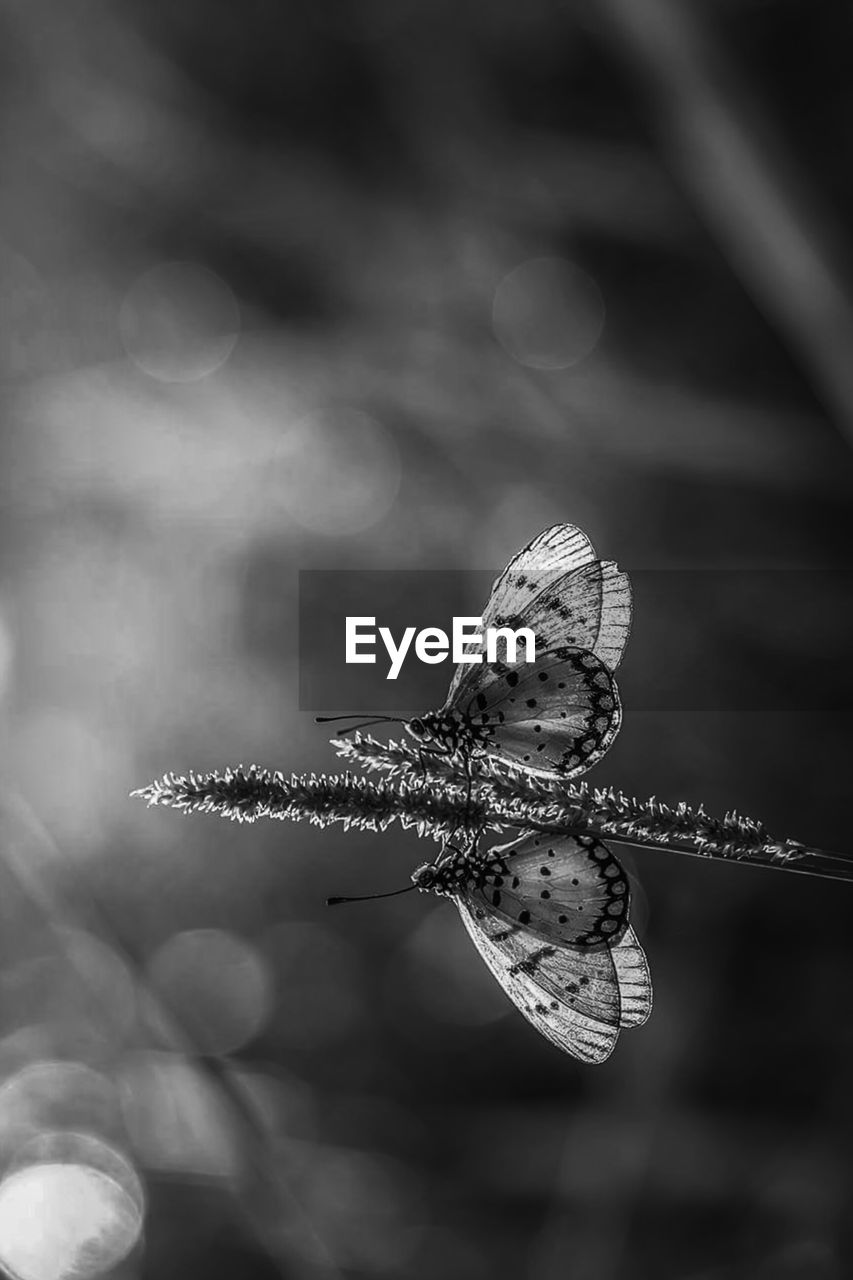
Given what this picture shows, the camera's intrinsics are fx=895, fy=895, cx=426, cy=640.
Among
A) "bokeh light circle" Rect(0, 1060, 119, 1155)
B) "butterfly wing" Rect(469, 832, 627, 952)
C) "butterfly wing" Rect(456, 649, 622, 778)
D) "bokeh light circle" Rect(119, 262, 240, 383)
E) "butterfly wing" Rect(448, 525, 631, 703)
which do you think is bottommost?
"bokeh light circle" Rect(0, 1060, 119, 1155)

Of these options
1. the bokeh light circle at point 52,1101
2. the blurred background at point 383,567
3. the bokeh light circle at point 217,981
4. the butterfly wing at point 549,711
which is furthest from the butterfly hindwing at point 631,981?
the bokeh light circle at point 217,981

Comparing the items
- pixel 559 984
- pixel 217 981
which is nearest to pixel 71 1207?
pixel 217 981

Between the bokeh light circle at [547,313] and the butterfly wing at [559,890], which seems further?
the bokeh light circle at [547,313]

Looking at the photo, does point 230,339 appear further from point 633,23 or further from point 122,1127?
point 122,1127

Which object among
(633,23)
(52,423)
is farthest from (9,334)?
(633,23)

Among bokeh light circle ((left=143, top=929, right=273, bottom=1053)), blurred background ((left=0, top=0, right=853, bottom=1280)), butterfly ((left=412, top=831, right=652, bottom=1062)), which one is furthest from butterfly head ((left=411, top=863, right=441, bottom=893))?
bokeh light circle ((left=143, top=929, right=273, bottom=1053))

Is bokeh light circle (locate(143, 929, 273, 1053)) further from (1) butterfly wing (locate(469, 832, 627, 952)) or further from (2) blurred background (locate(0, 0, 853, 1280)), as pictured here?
(1) butterfly wing (locate(469, 832, 627, 952))

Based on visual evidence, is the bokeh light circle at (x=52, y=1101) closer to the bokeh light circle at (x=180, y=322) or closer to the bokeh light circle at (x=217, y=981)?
the bokeh light circle at (x=217, y=981)

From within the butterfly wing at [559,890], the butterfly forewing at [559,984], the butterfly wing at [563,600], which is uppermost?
the butterfly wing at [563,600]
